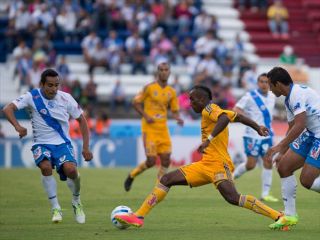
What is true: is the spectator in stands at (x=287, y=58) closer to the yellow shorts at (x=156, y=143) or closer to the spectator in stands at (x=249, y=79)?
the spectator in stands at (x=249, y=79)

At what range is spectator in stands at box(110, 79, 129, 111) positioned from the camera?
109 ft

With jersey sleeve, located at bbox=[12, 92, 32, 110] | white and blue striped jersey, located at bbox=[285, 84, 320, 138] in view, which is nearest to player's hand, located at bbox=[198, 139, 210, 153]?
white and blue striped jersey, located at bbox=[285, 84, 320, 138]

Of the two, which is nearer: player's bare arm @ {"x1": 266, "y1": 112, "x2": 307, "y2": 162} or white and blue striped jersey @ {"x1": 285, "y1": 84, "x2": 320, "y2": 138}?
player's bare arm @ {"x1": 266, "y1": 112, "x2": 307, "y2": 162}

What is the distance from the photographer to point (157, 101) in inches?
799

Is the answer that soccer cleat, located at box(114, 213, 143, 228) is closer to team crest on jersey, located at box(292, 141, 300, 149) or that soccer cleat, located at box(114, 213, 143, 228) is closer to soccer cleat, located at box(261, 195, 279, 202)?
team crest on jersey, located at box(292, 141, 300, 149)

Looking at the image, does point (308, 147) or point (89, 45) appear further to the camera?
point (89, 45)

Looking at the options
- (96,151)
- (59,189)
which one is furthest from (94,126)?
(59,189)

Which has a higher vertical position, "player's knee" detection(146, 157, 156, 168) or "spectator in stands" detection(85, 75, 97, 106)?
"spectator in stands" detection(85, 75, 97, 106)

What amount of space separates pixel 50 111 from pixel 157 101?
6.09m

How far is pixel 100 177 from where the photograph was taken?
24578 mm

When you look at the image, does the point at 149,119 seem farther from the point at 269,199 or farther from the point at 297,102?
the point at 297,102

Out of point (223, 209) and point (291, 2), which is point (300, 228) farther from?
point (291, 2)

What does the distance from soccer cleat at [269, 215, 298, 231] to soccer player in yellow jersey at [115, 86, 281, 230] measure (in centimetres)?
8

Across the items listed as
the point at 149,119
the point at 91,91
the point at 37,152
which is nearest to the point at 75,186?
the point at 37,152
